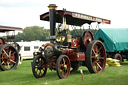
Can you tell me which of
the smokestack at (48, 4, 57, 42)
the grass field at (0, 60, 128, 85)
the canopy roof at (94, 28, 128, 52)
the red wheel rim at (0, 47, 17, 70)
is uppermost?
the smokestack at (48, 4, 57, 42)

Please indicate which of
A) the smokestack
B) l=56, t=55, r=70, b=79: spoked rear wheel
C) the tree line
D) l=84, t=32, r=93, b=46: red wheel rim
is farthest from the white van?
the tree line

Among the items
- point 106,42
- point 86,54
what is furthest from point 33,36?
point 86,54

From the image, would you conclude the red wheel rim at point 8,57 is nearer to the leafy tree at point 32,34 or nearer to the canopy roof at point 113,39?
the canopy roof at point 113,39

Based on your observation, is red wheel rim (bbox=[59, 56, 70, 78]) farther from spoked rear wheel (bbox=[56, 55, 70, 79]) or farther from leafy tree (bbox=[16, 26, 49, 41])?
leafy tree (bbox=[16, 26, 49, 41])

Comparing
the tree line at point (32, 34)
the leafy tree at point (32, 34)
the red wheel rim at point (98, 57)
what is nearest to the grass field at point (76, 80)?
the red wheel rim at point (98, 57)

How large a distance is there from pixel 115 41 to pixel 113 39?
0.19 metres

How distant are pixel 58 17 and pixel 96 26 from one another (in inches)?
84.5

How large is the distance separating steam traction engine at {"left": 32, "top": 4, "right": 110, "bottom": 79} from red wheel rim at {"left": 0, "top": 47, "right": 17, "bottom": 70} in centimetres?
344

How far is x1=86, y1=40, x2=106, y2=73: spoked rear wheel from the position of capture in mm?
8867

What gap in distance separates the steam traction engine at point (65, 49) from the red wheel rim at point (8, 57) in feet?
11.3

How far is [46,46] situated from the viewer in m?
8.30

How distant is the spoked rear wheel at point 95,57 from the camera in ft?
29.1

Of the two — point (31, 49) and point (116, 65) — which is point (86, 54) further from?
point (31, 49)

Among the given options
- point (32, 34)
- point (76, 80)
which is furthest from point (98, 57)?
point (32, 34)
